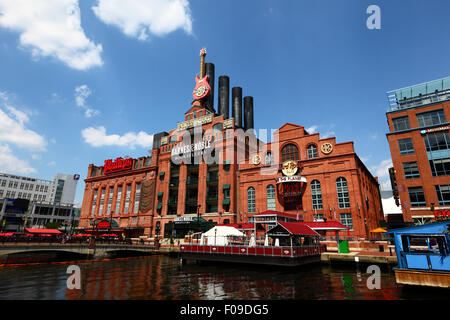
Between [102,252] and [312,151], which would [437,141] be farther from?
[102,252]

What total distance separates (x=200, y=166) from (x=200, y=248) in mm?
32525

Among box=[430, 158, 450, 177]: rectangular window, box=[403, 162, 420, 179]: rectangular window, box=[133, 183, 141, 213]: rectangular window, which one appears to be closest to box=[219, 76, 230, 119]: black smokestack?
box=[133, 183, 141, 213]: rectangular window

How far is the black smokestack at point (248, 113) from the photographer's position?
79.6 metres

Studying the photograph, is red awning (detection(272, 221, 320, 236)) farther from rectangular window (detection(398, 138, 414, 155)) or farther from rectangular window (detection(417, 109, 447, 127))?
rectangular window (detection(417, 109, 447, 127))

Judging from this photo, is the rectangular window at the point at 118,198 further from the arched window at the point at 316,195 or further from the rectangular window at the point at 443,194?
the rectangular window at the point at 443,194

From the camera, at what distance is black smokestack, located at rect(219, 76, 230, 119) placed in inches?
3127

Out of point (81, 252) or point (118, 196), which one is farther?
point (118, 196)

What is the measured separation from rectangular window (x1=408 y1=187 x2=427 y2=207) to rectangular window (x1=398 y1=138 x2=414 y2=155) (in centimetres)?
673

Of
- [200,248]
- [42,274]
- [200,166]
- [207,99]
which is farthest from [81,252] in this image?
[207,99]

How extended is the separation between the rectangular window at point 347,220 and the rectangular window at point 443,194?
1367 centimetres

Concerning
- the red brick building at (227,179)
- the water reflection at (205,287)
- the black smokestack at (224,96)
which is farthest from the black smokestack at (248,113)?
the water reflection at (205,287)

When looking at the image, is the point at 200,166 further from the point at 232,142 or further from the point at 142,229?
the point at 142,229

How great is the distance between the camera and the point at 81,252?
38500mm

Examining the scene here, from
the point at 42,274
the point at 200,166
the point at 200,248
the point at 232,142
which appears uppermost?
the point at 232,142
